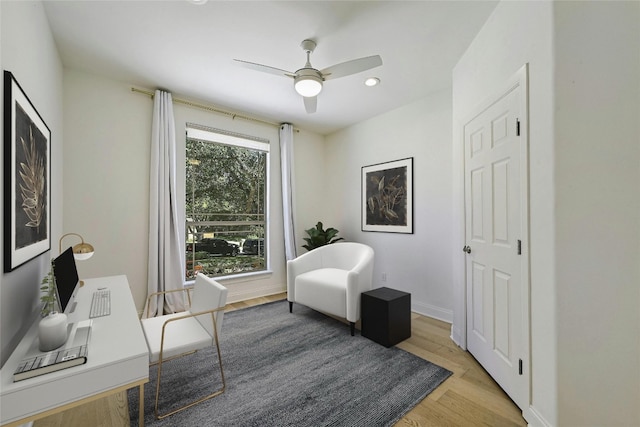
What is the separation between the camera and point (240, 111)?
154 inches

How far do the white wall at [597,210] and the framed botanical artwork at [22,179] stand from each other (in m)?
2.60

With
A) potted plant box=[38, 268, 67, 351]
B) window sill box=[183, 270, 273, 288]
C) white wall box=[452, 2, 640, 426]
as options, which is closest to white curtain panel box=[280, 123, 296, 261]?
window sill box=[183, 270, 273, 288]

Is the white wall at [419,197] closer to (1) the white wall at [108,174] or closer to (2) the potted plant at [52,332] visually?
(1) the white wall at [108,174]

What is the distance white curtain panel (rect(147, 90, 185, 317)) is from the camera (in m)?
3.17

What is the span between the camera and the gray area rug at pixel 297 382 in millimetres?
1653

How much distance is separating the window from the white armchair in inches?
40.0

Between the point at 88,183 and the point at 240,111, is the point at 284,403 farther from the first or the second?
the point at 240,111

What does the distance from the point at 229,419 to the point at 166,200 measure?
2.48 m

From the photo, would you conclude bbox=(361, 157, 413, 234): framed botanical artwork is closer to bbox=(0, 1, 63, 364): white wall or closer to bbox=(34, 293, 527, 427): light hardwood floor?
bbox=(34, 293, 527, 427): light hardwood floor

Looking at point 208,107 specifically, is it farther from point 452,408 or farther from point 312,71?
point 452,408

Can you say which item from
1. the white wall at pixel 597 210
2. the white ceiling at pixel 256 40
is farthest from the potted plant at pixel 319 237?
the white wall at pixel 597 210

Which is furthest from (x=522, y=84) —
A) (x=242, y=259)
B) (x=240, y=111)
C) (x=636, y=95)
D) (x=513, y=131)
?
(x=242, y=259)

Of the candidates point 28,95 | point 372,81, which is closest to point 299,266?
point 372,81

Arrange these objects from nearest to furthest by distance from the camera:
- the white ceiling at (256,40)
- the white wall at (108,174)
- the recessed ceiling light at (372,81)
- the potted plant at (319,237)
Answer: the white ceiling at (256,40), the white wall at (108,174), the recessed ceiling light at (372,81), the potted plant at (319,237)
